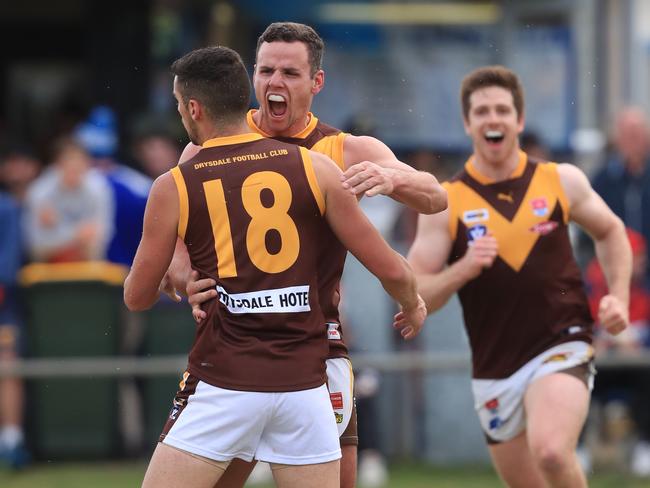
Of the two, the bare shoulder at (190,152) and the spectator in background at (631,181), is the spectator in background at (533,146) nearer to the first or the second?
the spectator in background at (631,181)

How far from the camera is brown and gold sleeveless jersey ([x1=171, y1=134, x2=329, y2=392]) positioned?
5426 millimetres

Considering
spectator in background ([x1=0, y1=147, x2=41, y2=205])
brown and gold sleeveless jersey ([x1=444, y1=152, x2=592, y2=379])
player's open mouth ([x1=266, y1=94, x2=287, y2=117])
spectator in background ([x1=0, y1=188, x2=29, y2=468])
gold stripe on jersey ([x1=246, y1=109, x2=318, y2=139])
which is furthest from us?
spectator in background ([x1=0, y1=147, x2=41, y2=205])

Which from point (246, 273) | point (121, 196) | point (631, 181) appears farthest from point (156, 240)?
point (631, 181)

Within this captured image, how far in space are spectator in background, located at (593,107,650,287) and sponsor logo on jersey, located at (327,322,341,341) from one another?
18.8ft

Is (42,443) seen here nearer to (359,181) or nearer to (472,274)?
(472,274)

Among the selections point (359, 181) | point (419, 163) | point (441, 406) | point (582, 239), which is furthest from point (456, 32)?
point (359, 181)

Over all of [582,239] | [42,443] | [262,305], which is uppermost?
[262,305]

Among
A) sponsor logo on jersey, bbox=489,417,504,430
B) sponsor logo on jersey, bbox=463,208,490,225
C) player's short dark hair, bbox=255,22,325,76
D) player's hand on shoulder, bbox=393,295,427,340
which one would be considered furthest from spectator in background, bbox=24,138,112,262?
player's hand on shoulder, bbox=393,295,427,340

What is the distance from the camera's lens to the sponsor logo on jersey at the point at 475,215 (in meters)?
7.42

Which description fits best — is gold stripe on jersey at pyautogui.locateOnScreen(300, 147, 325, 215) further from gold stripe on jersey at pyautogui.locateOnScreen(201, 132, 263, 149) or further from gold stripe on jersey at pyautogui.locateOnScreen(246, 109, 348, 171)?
gold stripe on jersey at pyautogui.locateOnScreen(246, 109, 348, 171)

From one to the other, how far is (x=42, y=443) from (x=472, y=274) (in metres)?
5.49

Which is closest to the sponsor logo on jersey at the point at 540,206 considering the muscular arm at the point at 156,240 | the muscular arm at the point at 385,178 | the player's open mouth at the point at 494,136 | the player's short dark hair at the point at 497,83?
the player's open mouth at the point at 494,136

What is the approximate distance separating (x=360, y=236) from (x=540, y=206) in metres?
2.03

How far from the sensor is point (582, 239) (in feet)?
37.9
